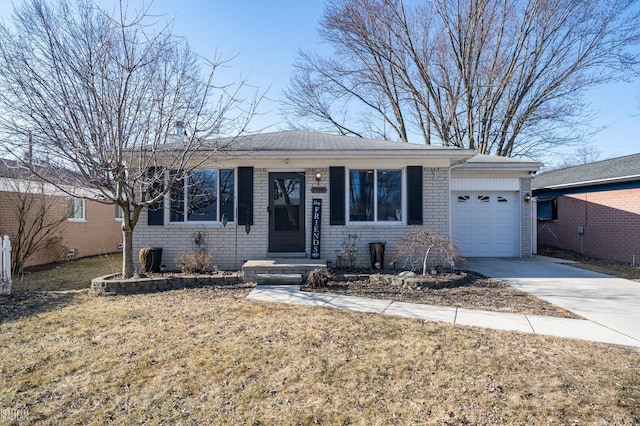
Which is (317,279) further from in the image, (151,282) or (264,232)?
(151,282)

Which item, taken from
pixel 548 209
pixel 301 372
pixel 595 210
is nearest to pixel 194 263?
pixel 301 372

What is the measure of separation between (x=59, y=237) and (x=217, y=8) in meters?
8.96

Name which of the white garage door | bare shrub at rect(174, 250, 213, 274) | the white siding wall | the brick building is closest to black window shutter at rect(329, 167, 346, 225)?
bare shrub at rect(174, 250, 213, 274)

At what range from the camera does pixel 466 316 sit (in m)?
5.08

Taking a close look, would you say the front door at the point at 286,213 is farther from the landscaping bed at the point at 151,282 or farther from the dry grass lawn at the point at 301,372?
the dry grass lawn at the point at 301,372

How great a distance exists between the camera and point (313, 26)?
64.1ft

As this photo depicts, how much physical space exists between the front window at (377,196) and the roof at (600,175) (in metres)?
7.78

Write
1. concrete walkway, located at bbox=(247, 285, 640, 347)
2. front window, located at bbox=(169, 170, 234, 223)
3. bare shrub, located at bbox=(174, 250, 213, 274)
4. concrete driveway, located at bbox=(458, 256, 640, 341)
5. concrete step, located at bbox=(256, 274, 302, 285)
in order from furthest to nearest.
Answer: front window, located at bbox=(169, 170, 234, 223)
bare shrub, located at bbox=(174, 250, 213, 274)
concrete step, located at bbox=(256, 274, 302, 285)
concrete driveway, located at bbox=(458, 256, 640, 341)
concrete walkway, located at bbox=(247, 285, 640, 347)

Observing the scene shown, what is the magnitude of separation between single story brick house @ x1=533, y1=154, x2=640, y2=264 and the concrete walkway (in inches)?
342

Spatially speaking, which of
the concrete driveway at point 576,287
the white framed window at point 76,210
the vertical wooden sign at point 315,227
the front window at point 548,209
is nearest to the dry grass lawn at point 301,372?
the concrete driveway at point 576,287

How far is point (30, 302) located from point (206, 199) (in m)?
4.07

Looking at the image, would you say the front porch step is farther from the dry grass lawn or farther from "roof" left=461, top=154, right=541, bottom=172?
"roof" left=461, top=154, right=541, bottom=172

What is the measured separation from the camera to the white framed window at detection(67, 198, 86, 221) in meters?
12.2

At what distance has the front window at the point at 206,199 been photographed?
891cm
